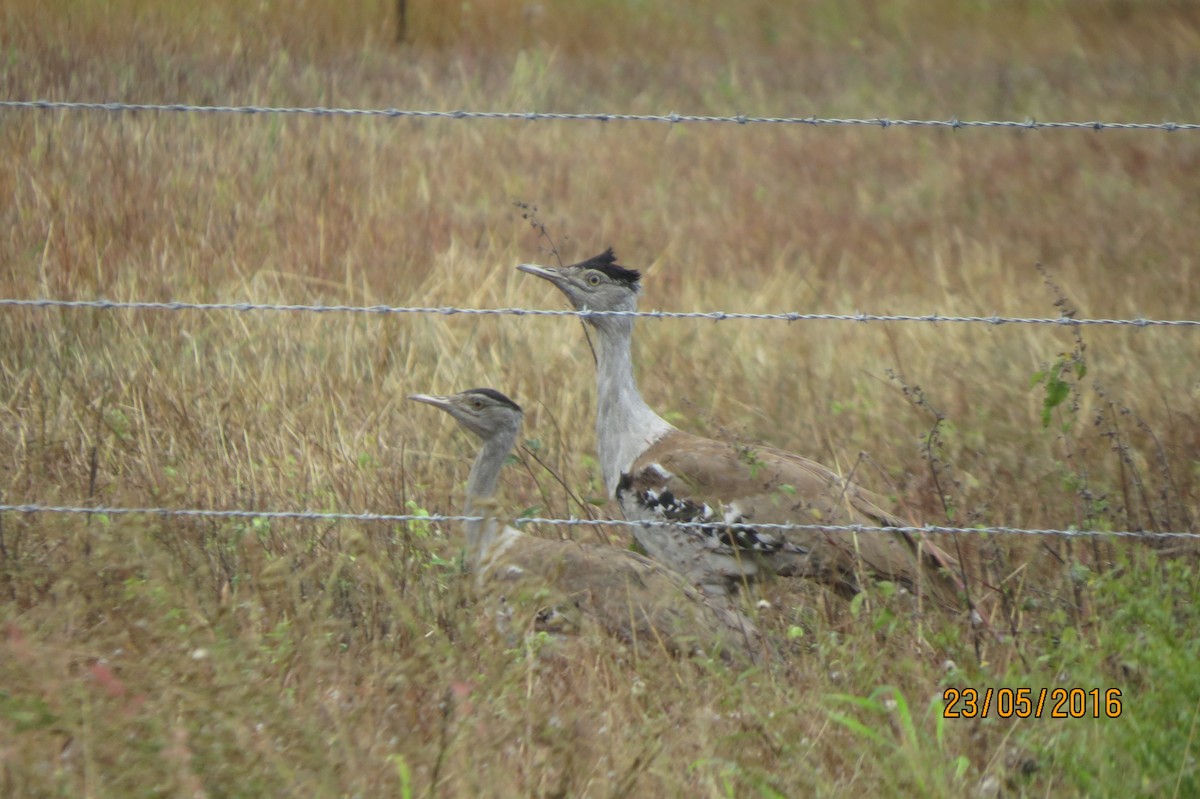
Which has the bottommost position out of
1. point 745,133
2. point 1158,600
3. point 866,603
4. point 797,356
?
point 745,133

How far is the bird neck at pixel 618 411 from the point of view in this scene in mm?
5281

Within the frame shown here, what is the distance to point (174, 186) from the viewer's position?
336 inches

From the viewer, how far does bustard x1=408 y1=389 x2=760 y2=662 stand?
13.6 feet

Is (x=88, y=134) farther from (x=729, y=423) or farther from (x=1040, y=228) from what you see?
(x=1040, y=228)

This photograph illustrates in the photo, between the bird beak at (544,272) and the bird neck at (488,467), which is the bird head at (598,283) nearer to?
the bird beak at (544,272)

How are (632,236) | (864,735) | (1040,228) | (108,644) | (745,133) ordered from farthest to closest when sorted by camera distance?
(745,133)
(1040,228)
(632,236)
(108,644)
(864,735)

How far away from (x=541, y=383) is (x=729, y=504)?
1713 millimetres

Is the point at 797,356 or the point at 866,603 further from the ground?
the point at 866,603

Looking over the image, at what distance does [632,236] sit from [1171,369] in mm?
3945

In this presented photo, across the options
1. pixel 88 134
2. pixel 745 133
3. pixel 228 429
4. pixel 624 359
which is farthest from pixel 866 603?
pixel 745 133

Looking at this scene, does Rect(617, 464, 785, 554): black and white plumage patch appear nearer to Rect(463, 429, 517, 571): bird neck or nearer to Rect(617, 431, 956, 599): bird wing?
Rect(617, 431, 956, 599): bird wing
